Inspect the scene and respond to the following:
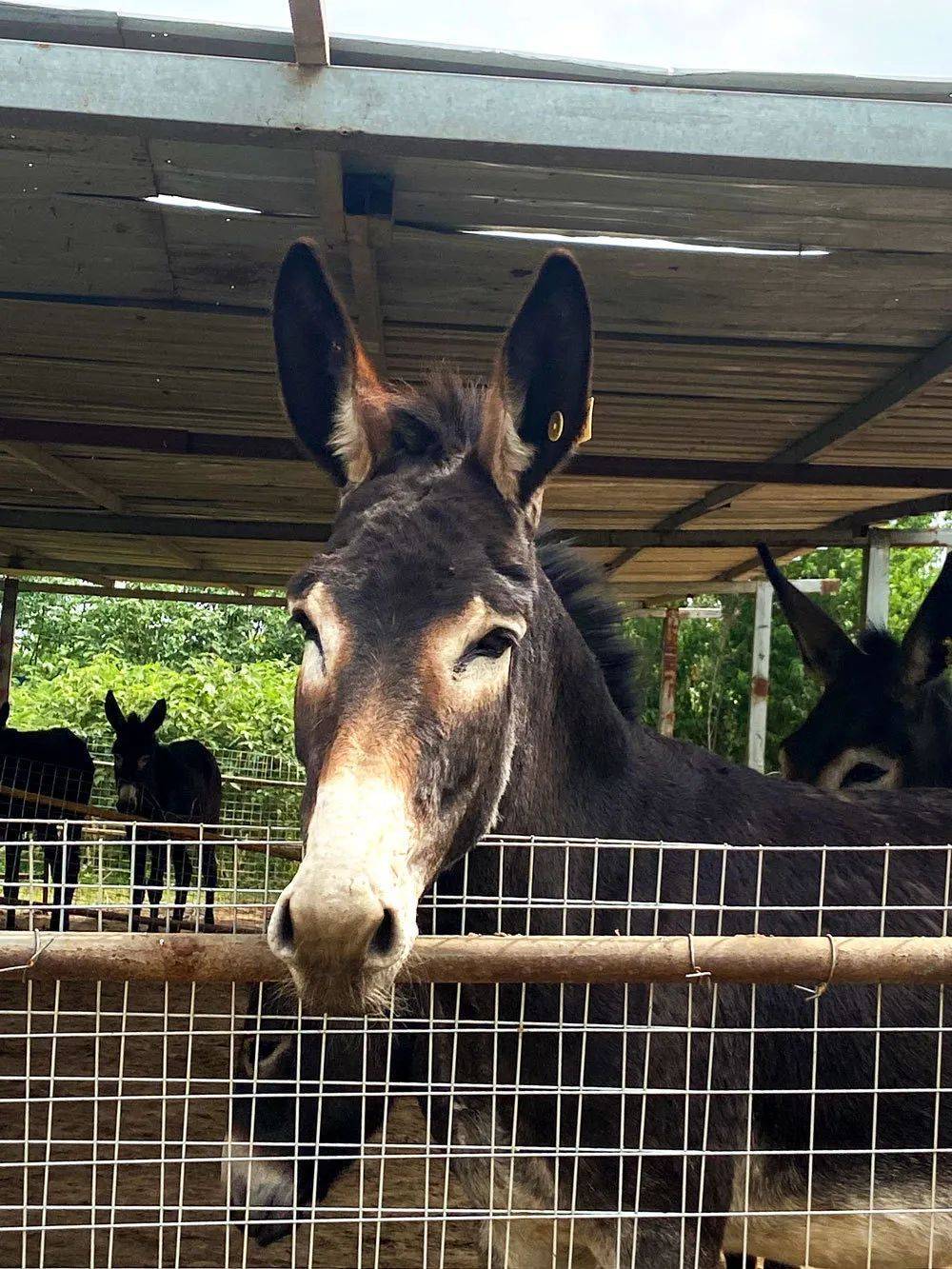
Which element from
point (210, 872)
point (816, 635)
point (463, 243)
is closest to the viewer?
point (210, 872)

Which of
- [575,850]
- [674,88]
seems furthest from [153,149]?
[575,850]

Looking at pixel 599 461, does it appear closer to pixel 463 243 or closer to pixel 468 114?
pixel 463 243

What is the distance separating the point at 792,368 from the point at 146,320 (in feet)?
8.88

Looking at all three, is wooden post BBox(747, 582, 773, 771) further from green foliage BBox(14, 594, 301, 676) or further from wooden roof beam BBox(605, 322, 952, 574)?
green foliage BBox(14, 594, 301, 676)

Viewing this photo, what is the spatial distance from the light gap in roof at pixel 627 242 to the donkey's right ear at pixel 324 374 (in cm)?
113

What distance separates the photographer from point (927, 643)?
18.2ft

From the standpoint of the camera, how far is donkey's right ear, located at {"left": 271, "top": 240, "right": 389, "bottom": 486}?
9.23 ft

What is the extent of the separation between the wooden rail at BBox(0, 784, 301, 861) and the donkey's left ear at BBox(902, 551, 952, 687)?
2995 mm

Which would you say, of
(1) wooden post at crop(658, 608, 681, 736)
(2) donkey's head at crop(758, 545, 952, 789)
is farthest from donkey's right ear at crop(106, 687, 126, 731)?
(2) donkey's head at crop(758, 545, 952, 789)

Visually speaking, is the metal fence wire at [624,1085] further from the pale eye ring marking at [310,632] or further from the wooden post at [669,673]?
the wooden post at [669,673]

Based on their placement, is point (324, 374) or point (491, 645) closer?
point (491, 645)

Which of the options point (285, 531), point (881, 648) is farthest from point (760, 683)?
point (881, 648)

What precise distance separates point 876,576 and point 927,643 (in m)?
2.81

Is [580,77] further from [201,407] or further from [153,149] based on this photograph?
[201,407]
